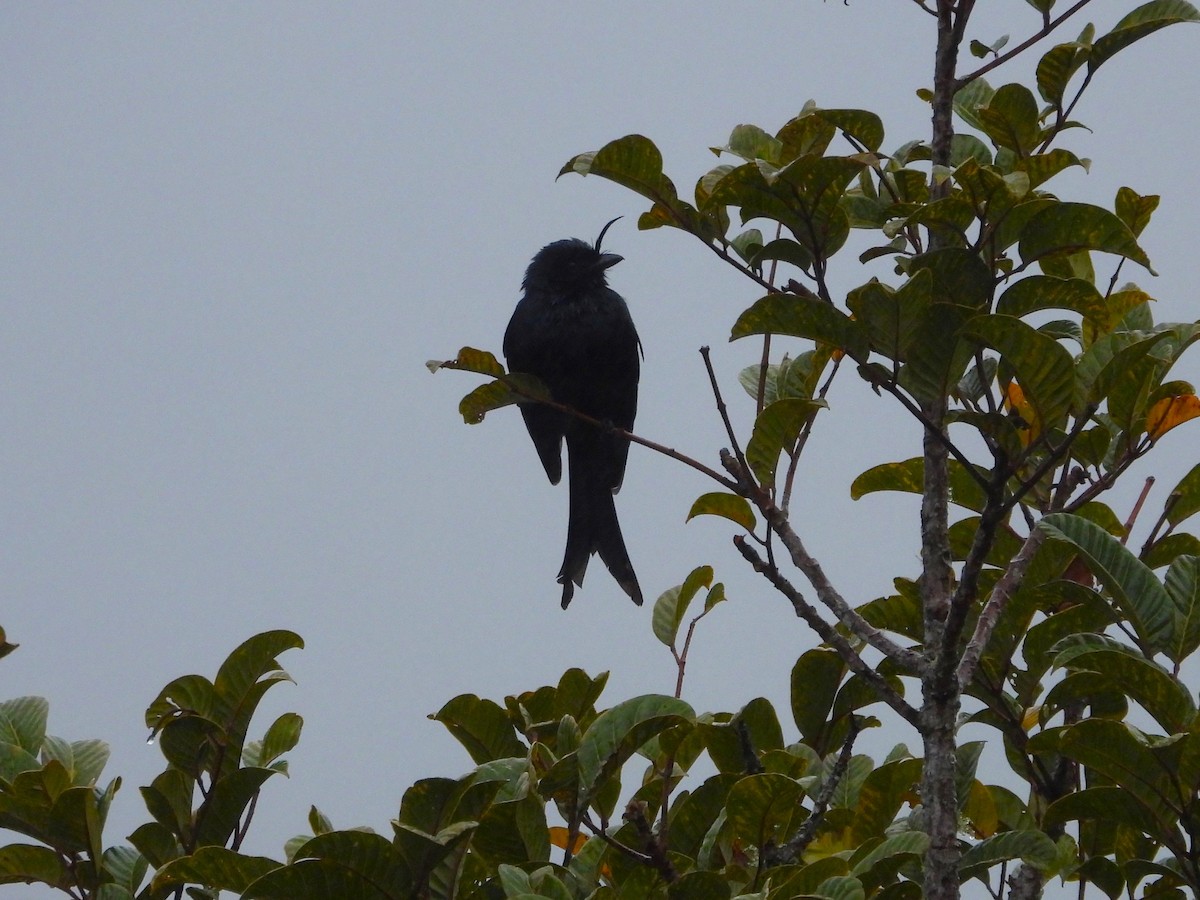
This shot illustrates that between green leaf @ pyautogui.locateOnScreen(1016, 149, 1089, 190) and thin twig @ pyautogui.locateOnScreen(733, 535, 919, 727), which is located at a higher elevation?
green leaf @ pyautogui.locateOnScreen(1016, 149, 1089, 190)

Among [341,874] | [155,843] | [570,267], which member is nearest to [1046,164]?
[341,874]

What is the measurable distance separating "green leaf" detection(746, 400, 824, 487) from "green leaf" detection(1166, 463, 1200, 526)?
0.61 meters

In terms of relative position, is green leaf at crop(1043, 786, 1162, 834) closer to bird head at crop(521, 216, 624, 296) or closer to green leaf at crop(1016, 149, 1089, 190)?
green leaf at crop(1016, 149, 1089, 190)

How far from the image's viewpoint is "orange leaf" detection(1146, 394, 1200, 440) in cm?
187

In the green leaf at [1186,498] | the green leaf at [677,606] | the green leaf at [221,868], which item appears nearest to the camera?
the green leaf at [221,868]

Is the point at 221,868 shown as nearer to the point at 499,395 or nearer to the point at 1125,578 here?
the point at 499,395

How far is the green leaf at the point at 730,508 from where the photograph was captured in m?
2.06

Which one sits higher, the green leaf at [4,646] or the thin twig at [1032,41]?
the thin twig at [1032,41]

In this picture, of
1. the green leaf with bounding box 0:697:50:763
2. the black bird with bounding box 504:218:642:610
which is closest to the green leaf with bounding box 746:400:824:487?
the green leaf with bounding box 0:697:50:763

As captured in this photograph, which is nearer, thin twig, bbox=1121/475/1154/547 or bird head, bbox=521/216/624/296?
thin twig, bbox=1121/475/1154/547

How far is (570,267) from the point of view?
466cm

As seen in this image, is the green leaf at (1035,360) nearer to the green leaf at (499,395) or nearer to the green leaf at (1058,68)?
the green leaf at (1058,68)

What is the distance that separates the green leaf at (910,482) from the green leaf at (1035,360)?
0.39 m

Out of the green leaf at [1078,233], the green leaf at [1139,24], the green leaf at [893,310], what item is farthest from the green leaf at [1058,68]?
the green leaf at [893,310]
